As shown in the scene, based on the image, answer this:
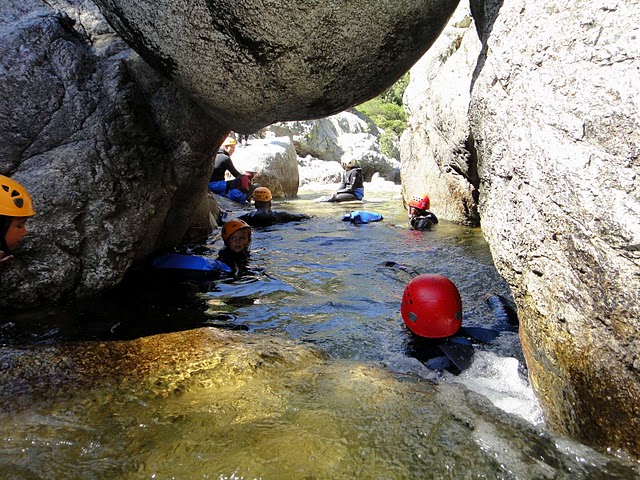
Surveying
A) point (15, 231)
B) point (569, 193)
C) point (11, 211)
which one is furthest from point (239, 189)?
point (569, 193)

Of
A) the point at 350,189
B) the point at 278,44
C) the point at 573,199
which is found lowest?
the point at 350,189

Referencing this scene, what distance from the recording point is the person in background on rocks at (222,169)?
40.4 feet

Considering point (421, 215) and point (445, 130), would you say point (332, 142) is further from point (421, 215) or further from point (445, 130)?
point (421, 215)

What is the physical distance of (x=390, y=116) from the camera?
3225 cm

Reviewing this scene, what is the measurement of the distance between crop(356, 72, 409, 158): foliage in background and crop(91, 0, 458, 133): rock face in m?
23.9

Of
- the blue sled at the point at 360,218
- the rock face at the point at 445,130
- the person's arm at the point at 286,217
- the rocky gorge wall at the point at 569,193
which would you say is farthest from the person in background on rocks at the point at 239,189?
the rocky gorge wall at the point at 569,193

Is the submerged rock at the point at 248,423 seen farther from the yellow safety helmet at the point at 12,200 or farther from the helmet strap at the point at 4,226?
the yellow safety helmet at the point at 12,200

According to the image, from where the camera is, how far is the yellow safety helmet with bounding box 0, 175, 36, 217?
3.22 metres

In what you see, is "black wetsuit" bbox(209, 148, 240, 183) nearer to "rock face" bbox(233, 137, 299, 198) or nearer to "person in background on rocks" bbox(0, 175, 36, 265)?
"rock face" bbox(233, 137, 299, 198)

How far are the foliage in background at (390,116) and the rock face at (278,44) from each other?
78.3 feet

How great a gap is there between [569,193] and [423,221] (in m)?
7.22

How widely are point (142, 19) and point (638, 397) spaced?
11.9 ft

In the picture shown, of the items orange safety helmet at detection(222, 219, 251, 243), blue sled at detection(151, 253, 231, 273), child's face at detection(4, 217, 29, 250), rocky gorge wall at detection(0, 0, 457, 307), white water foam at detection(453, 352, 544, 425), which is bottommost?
white water foam at detection(453, 352, 544, 425)

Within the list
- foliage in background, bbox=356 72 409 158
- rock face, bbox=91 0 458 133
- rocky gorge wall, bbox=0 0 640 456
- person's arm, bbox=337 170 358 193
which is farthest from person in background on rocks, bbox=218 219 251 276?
foliage in background, bbox=356 72 409 158
